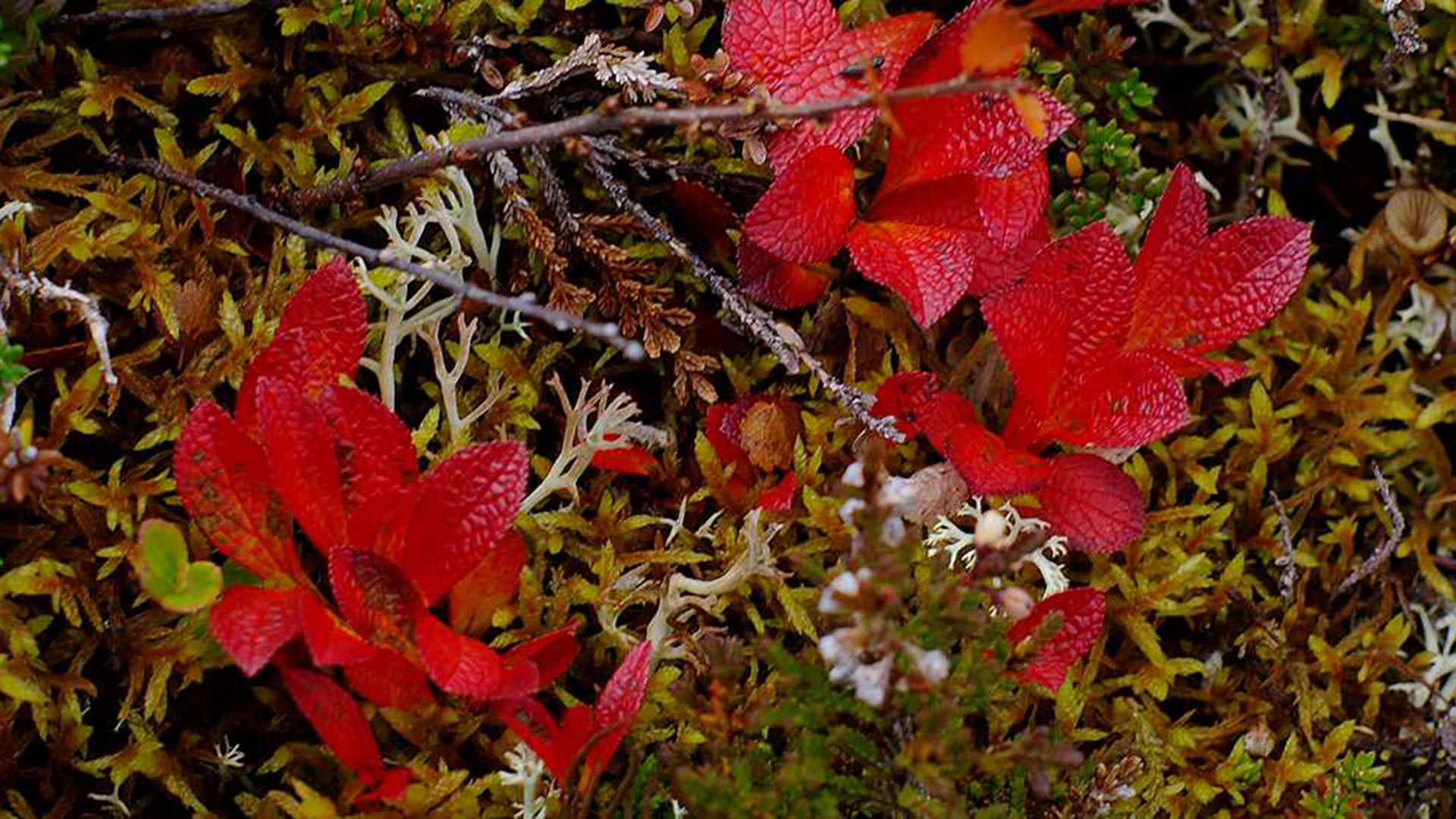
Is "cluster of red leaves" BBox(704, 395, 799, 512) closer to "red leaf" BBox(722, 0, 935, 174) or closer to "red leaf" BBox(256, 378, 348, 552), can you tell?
"red leaf" BBox(722, 0, 935, 174)

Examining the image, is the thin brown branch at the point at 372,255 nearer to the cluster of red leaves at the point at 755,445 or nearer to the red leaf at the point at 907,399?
the cluster of red leaves at the point at 755,445

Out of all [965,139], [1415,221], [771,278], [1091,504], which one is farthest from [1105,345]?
[1415,221]

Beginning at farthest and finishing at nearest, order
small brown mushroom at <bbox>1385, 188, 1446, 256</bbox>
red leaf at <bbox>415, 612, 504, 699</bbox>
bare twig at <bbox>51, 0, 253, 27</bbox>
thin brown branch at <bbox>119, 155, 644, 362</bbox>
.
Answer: small brown mushroom at <bbox>1385, 188, 1446, 256</bbox>
bare twig at <bbox>51, 0, 253, 27</bbox>
red leaf at <bbox>415, 612, 504, 699</bbox>
thin brown branch at <bbox>119, 155, 644, 362</bbox>

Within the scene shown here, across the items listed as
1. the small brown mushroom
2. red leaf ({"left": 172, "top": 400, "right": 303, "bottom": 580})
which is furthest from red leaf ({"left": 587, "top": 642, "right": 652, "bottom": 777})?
the small brown mushroom

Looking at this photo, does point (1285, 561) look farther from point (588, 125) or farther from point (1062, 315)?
point (588, 125)

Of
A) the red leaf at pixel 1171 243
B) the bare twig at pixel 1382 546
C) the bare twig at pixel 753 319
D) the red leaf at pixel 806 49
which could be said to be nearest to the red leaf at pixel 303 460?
the bare twig at pixel 753 319

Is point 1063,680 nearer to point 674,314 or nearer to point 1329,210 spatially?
point 674,314

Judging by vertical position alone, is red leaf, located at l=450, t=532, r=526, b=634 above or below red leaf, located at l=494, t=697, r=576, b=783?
above
